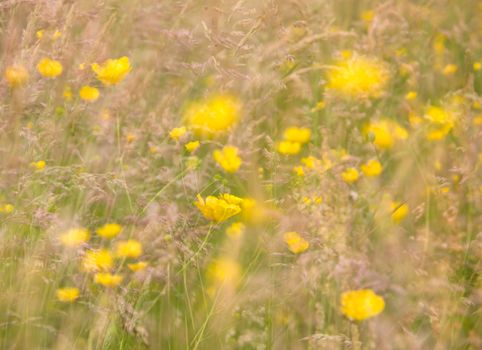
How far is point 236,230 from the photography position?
150 cm

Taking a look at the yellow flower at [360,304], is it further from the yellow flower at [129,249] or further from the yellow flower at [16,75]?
the yellow flower at [16,75]

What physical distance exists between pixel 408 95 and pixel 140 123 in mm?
1109

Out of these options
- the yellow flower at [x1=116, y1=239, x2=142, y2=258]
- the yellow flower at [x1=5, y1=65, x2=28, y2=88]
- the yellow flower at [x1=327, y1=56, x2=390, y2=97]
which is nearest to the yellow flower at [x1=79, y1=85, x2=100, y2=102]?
the yellow flower at [x1=5, y1=65, x2=28, y2=88]

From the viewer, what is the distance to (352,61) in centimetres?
188

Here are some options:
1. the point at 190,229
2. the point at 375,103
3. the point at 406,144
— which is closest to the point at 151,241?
the point at 190,229

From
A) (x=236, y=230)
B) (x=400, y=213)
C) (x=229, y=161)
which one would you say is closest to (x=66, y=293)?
(x=236, y=230)

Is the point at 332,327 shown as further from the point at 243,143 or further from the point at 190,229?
the point at 243,143

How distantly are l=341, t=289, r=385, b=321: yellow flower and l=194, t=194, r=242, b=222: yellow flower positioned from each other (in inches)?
10.8

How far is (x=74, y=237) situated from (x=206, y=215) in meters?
0.26

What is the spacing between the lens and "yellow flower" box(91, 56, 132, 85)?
1.67 metres

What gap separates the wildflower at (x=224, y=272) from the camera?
1308 millimetres

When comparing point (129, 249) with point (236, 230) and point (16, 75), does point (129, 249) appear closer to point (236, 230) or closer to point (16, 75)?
point (236, 230)

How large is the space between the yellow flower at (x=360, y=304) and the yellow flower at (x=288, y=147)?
0.68 metres

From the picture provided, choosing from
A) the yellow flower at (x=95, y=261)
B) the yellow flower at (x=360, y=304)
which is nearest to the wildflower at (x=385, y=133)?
the yellow flower at (x=360, y=304)
